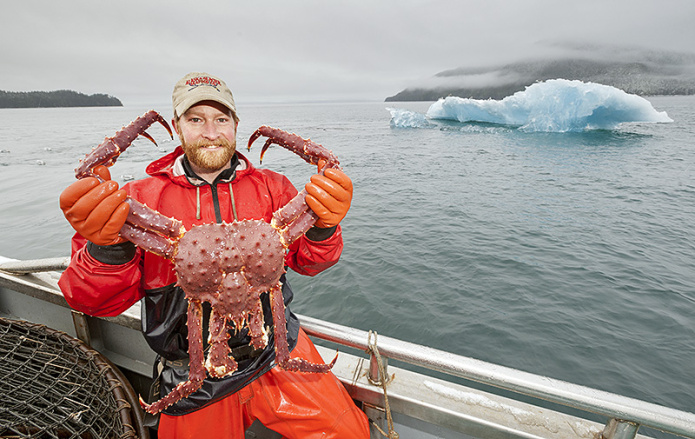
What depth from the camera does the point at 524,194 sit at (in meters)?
13.3

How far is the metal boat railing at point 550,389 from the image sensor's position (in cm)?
169

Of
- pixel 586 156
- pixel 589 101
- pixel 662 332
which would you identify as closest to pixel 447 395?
pixel 662 332

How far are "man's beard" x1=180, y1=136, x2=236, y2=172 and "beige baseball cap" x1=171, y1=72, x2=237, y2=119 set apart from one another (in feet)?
0.69

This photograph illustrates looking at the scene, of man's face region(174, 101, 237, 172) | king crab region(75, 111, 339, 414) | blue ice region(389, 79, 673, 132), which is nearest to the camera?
king crab region(75, 111, 339, 414)

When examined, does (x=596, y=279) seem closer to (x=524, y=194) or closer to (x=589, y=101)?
(x=524, y=194)

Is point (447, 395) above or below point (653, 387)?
above

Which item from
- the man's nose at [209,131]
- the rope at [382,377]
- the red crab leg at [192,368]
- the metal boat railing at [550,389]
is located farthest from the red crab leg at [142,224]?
the rope at [382,377]

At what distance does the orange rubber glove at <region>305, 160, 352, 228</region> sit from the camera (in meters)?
2.03

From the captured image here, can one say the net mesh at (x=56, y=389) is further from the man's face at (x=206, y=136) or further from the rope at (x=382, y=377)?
the man's face at (x=206, y=136)

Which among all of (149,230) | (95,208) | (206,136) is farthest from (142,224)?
(206,136)

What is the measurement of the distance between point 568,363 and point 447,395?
4254 mm

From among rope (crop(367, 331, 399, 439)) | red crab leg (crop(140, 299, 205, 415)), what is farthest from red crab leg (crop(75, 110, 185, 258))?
rope (crop(367, 331, 399, 439))

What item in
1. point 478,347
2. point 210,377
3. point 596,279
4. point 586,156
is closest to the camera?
point 210,377

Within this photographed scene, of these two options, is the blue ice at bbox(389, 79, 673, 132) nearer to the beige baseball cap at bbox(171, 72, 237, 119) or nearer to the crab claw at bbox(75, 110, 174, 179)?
the beige baseball cap at bbox(171, 72, 237, 119)
